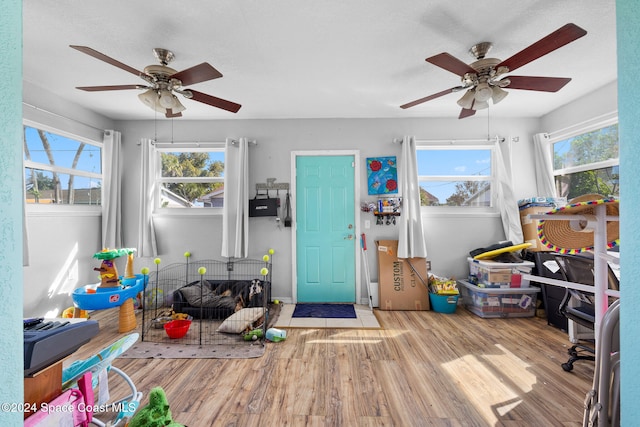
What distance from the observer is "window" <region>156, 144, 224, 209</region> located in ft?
12.4

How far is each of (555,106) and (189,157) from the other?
16.0 feet

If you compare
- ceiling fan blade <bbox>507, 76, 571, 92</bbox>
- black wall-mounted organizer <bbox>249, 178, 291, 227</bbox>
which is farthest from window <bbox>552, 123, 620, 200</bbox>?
black wall-mounted organizer <bbox>249, 178, 291, 227</bbox>

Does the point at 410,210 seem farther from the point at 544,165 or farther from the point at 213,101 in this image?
the point at 213,101

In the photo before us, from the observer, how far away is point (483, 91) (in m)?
2.12

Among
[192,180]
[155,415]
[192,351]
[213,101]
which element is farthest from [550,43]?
[192,180]

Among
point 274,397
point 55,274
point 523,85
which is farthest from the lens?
point 55,274

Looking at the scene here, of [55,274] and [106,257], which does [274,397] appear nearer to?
[106,257]

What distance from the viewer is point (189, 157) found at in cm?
379

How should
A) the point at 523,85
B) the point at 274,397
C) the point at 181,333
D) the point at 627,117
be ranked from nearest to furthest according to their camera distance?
the point at 627,117, the point at 274,397, the point at 523,85, the point at 181,333

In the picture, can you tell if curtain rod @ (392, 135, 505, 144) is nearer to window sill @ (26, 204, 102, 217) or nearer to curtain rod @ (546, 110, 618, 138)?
curtain rod @ (546, 110, 618, 138)

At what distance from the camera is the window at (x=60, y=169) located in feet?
9.24

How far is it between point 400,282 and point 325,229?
3.96 feet

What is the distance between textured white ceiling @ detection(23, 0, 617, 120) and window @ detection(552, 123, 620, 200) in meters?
0.55

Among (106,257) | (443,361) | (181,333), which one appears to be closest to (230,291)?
(181,333)
